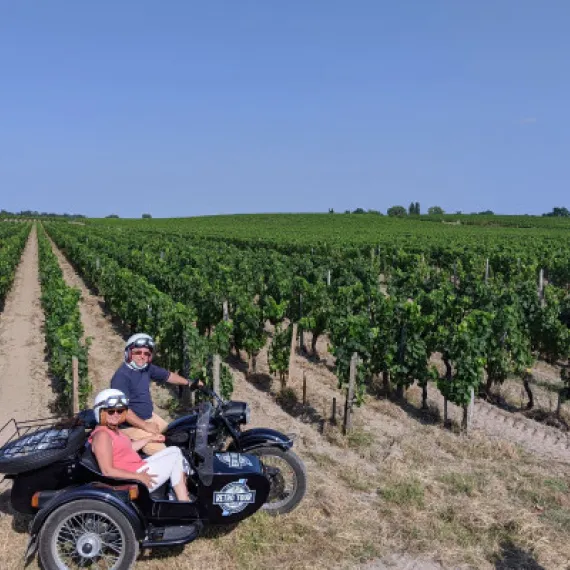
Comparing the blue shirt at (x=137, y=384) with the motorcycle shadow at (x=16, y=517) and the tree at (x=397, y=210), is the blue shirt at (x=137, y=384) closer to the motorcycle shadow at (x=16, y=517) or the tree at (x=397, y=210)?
the motorcycle shadow at (x=16, y=517)

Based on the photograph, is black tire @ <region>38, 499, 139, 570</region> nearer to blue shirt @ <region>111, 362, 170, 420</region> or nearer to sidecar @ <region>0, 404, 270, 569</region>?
sidecar @ <region>0, 404, 270, 569</region>

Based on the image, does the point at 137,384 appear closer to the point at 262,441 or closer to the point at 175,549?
the point at 262,441

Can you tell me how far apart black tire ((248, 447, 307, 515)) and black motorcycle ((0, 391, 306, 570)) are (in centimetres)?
15

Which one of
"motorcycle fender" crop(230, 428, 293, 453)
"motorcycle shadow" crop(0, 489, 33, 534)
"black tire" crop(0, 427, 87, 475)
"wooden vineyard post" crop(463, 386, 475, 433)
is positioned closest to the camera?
"black tire" crop(0, 427, 87, 475)

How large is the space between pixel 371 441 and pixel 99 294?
15.9 meters

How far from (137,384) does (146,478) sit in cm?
104

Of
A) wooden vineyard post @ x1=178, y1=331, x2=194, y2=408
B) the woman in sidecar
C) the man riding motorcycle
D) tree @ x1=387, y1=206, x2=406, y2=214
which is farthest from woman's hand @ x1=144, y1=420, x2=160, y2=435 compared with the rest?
tree @ x1=387, y1=206, x2=406, y2=214

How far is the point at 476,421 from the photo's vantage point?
8250mm

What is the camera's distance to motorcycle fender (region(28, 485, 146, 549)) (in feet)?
13.9

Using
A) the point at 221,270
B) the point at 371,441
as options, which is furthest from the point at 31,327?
the point at 371,441

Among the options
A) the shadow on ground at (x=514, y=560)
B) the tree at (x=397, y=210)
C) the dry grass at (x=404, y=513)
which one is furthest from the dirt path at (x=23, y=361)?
the tree at (x=397, y=210)

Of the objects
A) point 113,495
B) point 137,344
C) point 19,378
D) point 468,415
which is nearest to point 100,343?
point 19,378

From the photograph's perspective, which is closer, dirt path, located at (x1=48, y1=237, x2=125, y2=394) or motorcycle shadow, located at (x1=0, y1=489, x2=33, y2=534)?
motorcycle shadow, located at (x1=0, y1=489, x2=33, y2=534)

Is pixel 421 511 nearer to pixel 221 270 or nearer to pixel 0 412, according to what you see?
pixel 0 412
